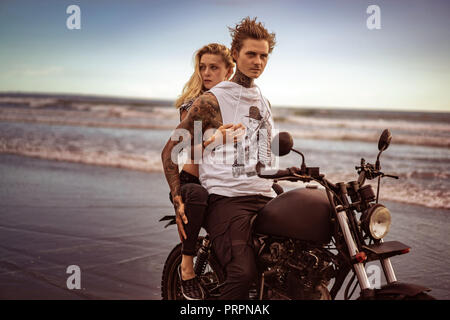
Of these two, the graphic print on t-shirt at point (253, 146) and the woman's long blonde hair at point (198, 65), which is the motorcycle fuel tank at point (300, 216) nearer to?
the graphic print on t-shirt at point (253, 146)

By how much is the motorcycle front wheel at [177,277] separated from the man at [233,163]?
27cm

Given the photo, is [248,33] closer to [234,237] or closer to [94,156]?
[234,237]

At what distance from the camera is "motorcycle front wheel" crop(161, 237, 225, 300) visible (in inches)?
119

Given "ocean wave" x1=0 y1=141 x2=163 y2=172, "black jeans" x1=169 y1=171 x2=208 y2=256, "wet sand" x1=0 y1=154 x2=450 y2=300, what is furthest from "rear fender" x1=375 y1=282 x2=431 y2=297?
"ocean wave" x1=0 y1=141 x2=163 y2=172

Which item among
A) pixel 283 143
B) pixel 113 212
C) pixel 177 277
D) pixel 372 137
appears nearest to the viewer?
pixel 283 143

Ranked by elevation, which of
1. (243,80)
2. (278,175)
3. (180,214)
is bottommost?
→ (180,214)

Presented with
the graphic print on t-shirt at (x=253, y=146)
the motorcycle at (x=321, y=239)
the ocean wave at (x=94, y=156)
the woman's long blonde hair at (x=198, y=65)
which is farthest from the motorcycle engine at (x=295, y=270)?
the ocean wave at (x=94, y=156)

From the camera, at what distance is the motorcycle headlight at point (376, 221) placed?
91.7 inches

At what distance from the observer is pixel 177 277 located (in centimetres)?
335

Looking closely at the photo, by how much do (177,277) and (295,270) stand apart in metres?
1.11

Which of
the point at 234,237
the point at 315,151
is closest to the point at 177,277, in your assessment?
the point at 234,237

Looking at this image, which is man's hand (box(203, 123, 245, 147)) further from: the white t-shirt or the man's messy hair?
the man's messy hair
